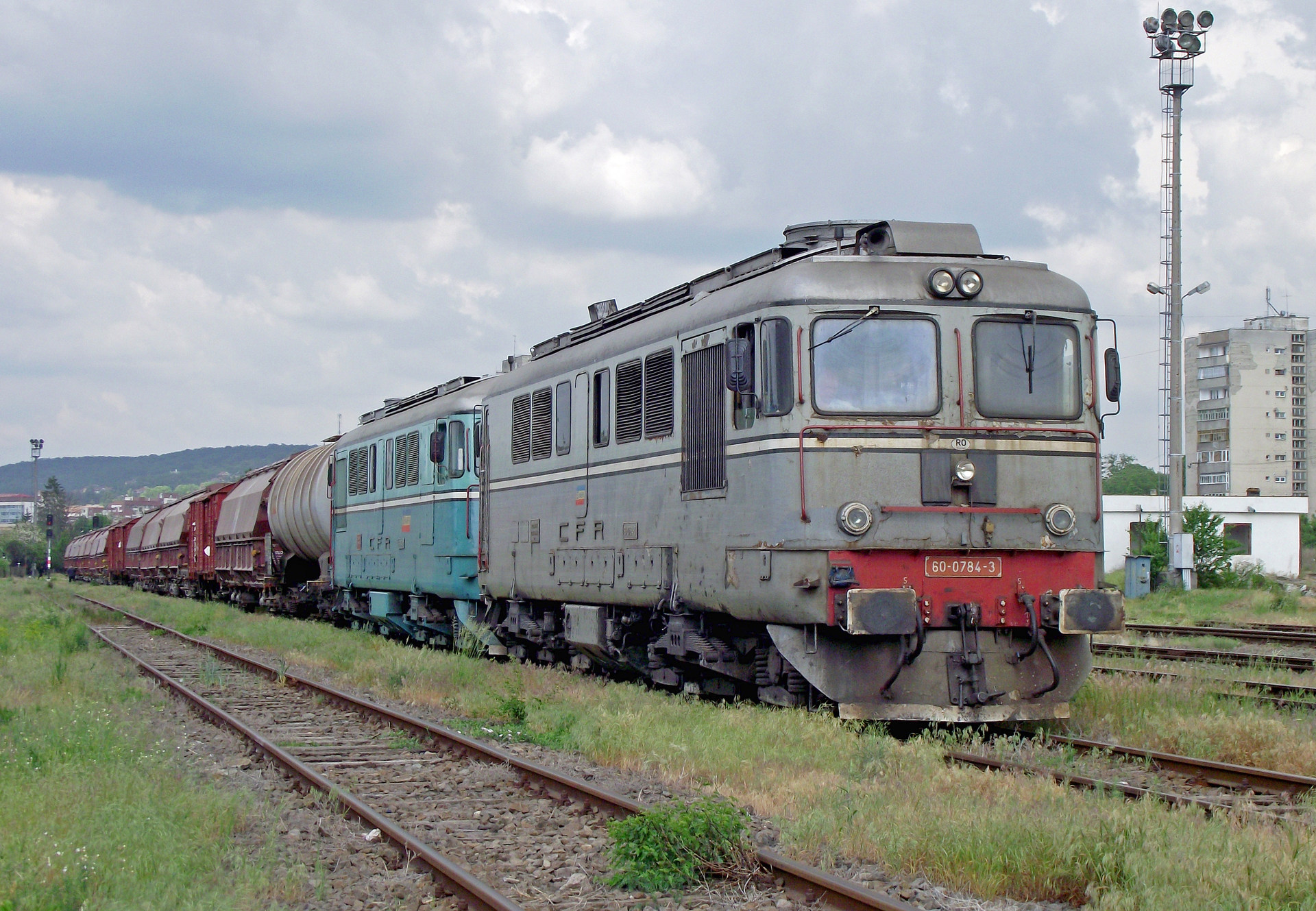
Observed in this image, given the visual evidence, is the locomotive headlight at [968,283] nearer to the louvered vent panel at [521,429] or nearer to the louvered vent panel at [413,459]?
the louvered vent panel at [521,429]

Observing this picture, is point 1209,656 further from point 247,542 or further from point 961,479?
point 247,542

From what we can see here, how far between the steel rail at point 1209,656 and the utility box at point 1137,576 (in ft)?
39.5

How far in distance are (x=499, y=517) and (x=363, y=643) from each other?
5.63m

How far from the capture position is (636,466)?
41.2 ft

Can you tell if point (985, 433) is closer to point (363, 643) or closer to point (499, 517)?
point (499, 517)

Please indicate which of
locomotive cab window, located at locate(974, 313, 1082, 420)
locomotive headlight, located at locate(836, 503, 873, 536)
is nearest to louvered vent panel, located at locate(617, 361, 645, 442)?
locomotive headlight, located at locate(836, 503, 873, 536)

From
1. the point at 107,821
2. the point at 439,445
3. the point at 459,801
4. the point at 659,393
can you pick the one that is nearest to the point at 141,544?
the point at 439,445

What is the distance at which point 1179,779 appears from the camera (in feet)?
28.1

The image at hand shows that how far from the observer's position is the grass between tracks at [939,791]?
5.63 metres

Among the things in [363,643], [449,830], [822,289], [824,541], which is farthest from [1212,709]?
[363,643]

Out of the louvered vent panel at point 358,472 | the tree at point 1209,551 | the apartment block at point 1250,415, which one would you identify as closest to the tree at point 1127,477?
the apartment block at point 1250,415

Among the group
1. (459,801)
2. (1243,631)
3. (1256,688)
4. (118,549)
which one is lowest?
(1243,631)

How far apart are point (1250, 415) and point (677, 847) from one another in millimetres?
97955

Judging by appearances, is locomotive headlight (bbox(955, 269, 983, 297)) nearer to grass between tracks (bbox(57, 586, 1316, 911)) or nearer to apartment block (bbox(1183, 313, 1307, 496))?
grass between tracks (bbox(57, 586, 1316, 911))
